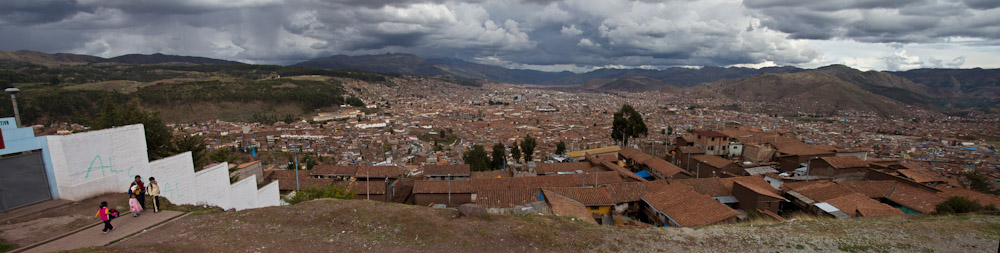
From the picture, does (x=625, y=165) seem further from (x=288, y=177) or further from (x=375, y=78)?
(x=375, y=78)

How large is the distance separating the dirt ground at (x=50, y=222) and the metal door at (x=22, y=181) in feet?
1.89

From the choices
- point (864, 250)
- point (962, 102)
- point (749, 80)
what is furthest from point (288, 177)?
point (962, 102)

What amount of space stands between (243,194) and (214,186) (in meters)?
1.22

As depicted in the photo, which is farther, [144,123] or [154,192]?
[144,123]

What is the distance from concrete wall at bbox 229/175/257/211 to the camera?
11.8 m

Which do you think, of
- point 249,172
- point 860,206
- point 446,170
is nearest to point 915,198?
point 860,206

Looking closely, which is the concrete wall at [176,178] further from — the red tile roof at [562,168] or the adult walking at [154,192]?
the red tile roof at [562,168]

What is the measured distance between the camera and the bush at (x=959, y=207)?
12.7m

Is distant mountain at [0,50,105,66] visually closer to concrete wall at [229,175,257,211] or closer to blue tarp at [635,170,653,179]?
concrete wall at [229,175,257,211]

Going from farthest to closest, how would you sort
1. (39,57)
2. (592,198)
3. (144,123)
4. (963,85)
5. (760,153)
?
(963,85) < (39,57) < (760,153) < (592,198) < (144,123)

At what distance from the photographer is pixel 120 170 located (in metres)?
9.23

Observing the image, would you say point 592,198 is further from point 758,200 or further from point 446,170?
point 446,170

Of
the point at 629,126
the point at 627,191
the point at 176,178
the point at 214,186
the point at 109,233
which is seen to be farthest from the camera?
the point at 629,126

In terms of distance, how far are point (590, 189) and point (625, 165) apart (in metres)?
14.4
